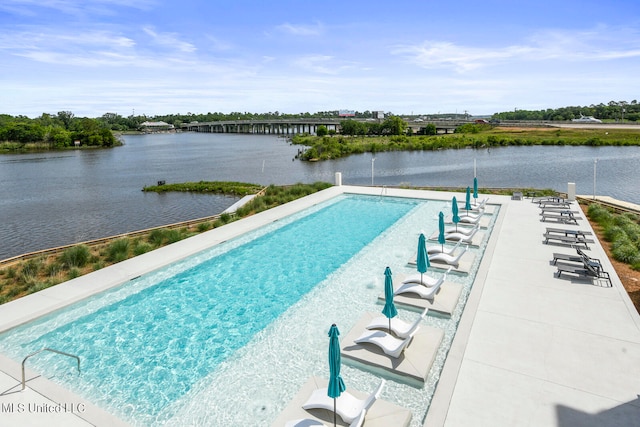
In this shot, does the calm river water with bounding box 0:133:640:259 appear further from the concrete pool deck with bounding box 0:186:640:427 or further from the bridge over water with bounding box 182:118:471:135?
the bridge over water with bounding box 182:118:471:135

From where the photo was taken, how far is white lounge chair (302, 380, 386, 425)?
495 cm

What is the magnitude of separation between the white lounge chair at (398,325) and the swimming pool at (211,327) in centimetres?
76

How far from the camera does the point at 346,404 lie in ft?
16.8

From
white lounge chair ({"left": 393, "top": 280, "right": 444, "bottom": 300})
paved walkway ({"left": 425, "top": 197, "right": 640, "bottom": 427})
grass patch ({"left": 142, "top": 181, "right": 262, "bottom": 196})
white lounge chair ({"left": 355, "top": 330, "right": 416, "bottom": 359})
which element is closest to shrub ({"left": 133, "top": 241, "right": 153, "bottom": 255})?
white lounge chair ({"left": 393, "top": 280, "right": 444, "bottom": 300})

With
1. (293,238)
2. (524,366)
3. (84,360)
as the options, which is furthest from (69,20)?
Result: (524,366)

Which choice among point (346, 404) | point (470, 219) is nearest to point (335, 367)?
point (346, 404)

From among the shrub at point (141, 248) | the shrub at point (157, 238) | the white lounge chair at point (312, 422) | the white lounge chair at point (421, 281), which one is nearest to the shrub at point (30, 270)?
the shrub at point (141, 248)

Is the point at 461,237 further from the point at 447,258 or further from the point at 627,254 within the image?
the point at 627,254

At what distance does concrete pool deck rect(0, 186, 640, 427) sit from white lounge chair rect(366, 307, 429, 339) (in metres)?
0.76

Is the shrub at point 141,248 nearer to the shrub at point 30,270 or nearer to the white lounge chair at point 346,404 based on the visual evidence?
the shrub at point 30,270

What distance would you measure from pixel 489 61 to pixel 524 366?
25660 millimetres

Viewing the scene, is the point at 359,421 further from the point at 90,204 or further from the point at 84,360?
the point at 90,204

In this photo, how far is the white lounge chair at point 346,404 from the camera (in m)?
4.95

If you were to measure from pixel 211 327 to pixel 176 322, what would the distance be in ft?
2.88
